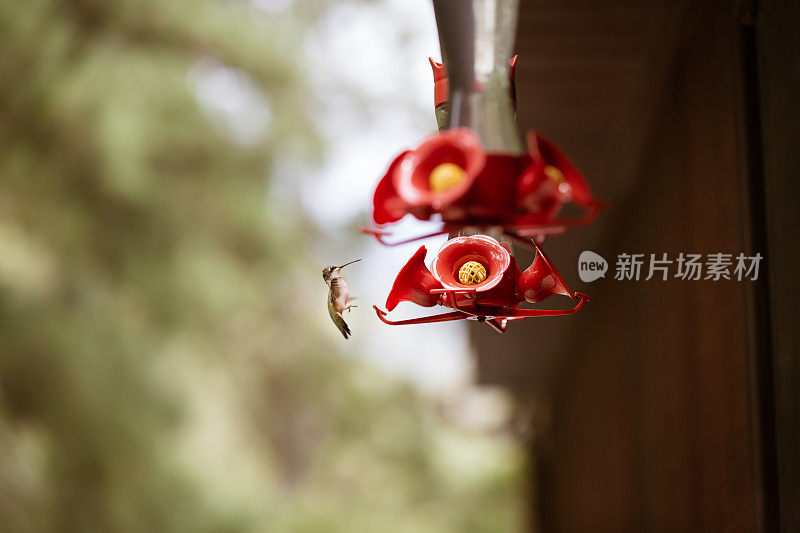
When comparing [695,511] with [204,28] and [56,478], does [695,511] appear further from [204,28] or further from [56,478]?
[204,28]

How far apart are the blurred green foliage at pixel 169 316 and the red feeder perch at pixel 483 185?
798cm

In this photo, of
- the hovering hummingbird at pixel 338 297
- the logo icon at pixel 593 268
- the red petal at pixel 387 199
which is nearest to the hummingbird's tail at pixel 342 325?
the hovering hummingbird at pixel 338 297

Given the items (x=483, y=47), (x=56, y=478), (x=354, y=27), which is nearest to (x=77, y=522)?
(x=56, y=478)

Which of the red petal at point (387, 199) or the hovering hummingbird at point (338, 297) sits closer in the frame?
the red petal at point (387, 199)

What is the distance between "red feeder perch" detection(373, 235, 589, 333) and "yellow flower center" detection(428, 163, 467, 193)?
26 cm

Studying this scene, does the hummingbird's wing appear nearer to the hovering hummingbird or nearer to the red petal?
the hovering hummingbird

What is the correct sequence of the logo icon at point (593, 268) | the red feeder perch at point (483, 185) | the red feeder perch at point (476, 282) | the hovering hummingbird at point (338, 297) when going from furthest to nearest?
the logo icon at point (593, 268) < the hovering hummingbird at point (338, 297) < the red feeder perch at point (476, 282) < the red feeder perch at point (483, 185)

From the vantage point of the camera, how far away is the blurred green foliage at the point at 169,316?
28.9 ft

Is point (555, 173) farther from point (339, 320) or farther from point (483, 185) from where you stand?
point (339, 320)

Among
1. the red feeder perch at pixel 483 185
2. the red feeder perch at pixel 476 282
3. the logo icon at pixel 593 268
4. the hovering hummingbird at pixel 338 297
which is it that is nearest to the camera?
the red feeder perch at pixel 483 185

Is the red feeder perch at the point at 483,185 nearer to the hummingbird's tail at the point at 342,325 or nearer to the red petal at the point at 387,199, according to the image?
the red petal at the point at 387,199

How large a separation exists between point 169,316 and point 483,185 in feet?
29.0

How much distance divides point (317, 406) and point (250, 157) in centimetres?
344

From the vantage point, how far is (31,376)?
8.90 meters
